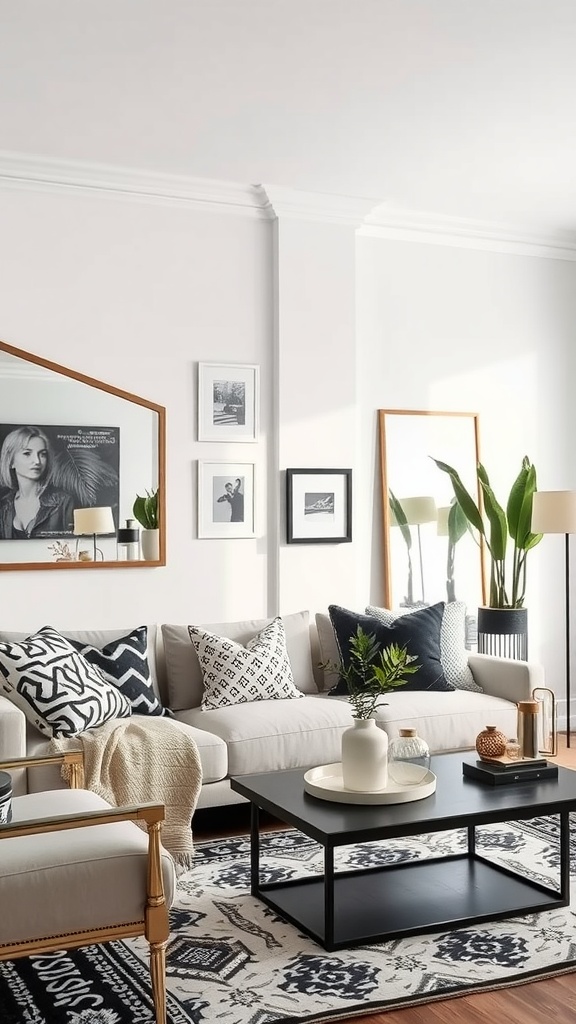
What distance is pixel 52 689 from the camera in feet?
12.5

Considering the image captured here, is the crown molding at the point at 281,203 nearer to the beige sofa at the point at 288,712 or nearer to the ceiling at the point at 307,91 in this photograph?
the ceiling at the point at 307,91

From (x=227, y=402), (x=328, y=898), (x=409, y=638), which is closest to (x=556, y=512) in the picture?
(x=409, y=638)

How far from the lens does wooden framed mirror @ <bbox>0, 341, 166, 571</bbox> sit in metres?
4.75

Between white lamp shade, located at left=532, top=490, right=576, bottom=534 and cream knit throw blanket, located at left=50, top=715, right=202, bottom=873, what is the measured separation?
2370mm

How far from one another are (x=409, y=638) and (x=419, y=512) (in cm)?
113

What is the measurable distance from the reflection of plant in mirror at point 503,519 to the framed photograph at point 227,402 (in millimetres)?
1208

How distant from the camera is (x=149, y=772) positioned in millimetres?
3705

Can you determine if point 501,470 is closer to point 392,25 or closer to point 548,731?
point 548,731

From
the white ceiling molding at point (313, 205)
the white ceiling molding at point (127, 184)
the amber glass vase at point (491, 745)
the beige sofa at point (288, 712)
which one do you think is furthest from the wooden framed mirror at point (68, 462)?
the amber glass vase at point (491, 745)

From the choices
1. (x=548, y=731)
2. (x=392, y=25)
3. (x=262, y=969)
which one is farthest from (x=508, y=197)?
(x=262, y=969)

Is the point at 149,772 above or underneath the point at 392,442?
underneath

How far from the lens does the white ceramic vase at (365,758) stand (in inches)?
123

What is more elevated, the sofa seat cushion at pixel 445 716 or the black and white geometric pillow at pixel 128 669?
the black and white geometric pillow at pixel 128 669

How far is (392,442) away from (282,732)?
6.94 feet
